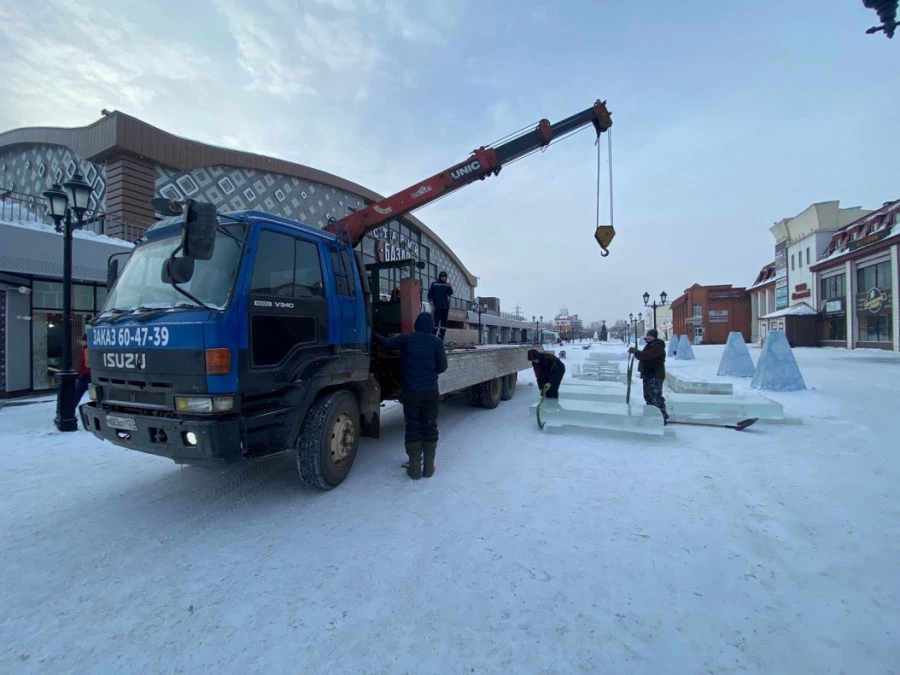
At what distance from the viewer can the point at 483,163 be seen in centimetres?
727

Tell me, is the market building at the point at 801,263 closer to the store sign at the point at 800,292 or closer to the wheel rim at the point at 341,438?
the store sign at the point at 800,292

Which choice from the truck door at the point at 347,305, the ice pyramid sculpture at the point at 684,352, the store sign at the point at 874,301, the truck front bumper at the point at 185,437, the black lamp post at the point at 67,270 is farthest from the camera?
the store sign at the point at 874,301

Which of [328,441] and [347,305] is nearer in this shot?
[328,441]

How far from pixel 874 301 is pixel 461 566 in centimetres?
3594

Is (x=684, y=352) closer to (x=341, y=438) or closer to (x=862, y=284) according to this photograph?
(x=862, y=284)

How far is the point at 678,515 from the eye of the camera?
3498mm

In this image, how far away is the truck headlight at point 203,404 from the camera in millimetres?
3061

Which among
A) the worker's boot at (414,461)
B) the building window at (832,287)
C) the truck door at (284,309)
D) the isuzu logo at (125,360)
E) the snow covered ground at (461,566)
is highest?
the building window at (832,287)

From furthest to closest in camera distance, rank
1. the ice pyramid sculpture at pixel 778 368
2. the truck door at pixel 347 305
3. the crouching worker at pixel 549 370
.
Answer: the ice pyramid sculpture at pixel 778 368 < the crouching worker at pixel 549 370 < the truck door at pixel 347 305

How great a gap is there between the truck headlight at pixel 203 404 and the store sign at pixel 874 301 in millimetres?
36067

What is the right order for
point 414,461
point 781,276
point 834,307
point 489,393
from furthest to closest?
point 781,276
point 834,307
point 489,393
point 414,461

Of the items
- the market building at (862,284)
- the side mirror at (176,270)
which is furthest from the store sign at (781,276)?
the side mirror at (176,270)

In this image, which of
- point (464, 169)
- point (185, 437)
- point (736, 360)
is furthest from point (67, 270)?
point (736, 360)

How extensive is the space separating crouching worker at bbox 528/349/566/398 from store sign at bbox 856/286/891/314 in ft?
100.0
